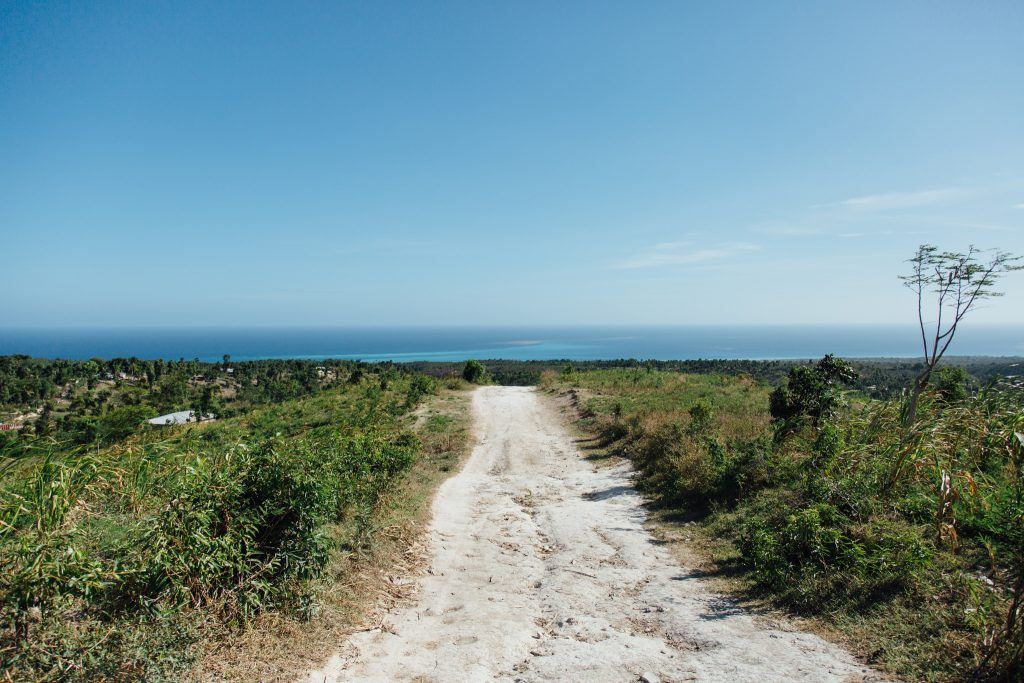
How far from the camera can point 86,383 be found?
25.6 meters

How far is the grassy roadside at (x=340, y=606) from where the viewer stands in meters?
4.23

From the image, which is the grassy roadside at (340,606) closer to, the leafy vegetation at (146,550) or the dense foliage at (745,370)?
the leafy vegetation at (146,550)

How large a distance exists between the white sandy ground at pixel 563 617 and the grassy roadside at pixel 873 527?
575 mm

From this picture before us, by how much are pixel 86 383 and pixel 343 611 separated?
94.7ft

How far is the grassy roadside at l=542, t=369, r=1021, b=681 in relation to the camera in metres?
4.27

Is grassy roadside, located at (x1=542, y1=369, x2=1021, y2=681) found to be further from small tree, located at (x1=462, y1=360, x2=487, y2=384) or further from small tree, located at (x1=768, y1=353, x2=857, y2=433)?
small tree, located at (x1=462, y1=360, x2=487, y2=384)

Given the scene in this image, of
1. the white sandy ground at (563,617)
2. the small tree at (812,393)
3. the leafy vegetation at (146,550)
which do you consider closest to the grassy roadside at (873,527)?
the white sandy ground at (563,617)

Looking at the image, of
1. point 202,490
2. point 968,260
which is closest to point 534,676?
point 202,490

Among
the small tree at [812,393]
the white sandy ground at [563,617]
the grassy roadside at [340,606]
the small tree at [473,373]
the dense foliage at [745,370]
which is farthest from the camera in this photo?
the small tree at [473,373]

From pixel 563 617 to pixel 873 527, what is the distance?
14.2ft

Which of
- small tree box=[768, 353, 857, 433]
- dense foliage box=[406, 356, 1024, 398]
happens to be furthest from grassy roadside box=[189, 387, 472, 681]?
dense foliage box=[406, 356, 1024, 398]

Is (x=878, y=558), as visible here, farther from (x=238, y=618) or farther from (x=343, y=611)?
(x=238, y=618)

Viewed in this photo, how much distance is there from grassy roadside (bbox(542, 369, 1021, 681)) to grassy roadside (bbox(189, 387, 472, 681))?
4.44 meters

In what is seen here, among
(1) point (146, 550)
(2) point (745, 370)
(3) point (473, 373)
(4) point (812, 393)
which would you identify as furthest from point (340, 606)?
(2) point (745, 370)
